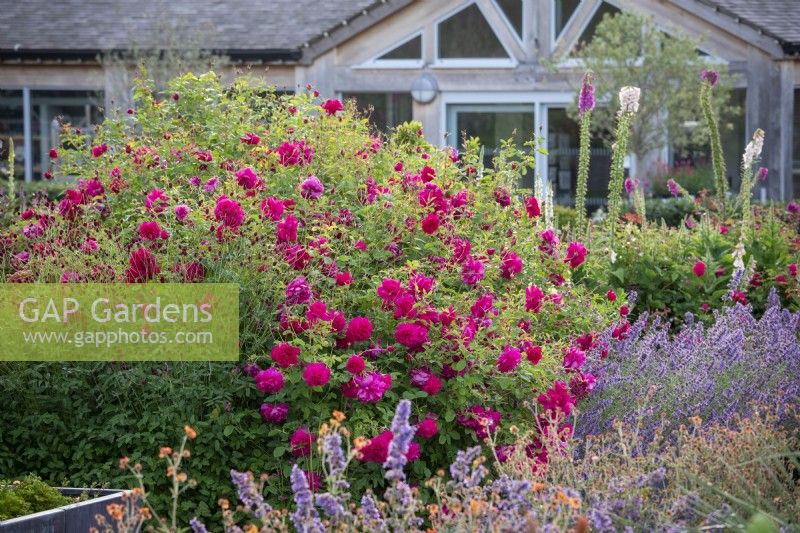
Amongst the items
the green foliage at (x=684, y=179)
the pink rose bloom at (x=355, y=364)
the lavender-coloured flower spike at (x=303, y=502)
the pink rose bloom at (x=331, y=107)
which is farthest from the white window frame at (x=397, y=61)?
the lavender-coloured flower spike at (x=303, y=502)

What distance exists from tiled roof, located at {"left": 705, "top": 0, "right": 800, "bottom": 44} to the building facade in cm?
3

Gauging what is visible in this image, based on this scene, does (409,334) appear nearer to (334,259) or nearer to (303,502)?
(334,259)

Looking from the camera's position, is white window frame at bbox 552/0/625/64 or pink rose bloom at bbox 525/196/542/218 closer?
pink rose bloom at bbox 525/196/542/218

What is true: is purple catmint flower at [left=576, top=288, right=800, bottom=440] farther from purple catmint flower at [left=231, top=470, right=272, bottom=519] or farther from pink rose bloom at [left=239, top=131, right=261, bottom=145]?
pink rose bloom at [left=239, top=131, right=261, bottom=145]

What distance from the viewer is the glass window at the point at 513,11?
61.8ft

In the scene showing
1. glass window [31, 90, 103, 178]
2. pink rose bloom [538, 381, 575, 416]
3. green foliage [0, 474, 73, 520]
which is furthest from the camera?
glass window [31, 90, 103, 178]

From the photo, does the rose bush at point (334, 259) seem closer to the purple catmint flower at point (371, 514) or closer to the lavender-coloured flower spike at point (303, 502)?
the purple catmint flower at point (371, 514)

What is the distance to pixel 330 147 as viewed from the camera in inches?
242

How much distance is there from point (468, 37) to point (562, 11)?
1480 millimetres

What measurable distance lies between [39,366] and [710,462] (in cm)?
252

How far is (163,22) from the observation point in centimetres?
1867

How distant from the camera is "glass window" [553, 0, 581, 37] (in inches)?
741

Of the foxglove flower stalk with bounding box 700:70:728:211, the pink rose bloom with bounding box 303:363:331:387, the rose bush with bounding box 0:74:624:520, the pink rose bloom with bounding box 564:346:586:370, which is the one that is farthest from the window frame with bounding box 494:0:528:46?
the pink rose bloom with bounding box 303:363:331:387

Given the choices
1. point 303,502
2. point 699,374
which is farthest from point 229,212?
point 699,374
